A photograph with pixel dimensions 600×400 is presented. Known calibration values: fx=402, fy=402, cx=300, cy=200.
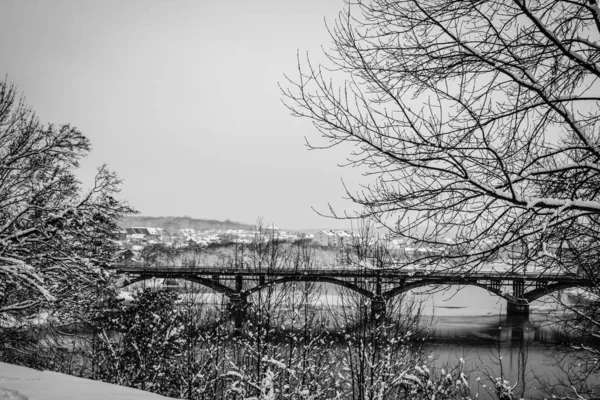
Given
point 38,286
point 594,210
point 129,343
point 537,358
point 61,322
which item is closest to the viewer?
point 594,210

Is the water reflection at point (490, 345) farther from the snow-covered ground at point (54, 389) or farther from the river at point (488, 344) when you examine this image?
the snow-covered ground at point (54, 389)

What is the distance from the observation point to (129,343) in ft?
48.1

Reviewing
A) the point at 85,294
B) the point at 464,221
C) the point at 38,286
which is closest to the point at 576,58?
the point at 464,221

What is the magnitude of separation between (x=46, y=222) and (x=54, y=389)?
7.26 meters

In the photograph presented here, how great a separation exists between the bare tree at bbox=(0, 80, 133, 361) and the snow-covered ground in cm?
508

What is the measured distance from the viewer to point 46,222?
34.5ft

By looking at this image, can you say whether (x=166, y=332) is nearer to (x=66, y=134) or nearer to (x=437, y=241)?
(x=66, y=134)

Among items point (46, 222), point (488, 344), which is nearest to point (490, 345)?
point (488, 344)

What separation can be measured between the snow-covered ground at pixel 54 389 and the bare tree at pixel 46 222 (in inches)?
200

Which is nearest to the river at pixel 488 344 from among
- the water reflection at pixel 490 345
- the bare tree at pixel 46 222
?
the water reflection at pixel 490 345

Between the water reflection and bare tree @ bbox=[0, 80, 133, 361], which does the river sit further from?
bare tree @ bbox=[0, 80, 133, 361]

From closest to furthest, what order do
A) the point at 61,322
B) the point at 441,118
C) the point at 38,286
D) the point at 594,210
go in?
the point at 594,210 → the point at 441,118 → the point at 38,286 → the point at 61,322

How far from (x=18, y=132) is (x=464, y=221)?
41.6ft

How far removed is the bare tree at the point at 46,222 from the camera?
10438 mm
